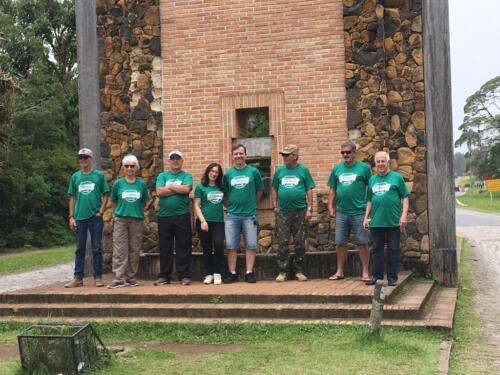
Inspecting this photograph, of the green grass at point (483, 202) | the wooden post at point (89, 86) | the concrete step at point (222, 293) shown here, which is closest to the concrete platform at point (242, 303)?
the concrete step at point (222, 293)

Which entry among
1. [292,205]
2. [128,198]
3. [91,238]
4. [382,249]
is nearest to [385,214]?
[382,249]

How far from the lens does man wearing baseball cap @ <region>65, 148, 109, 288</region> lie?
26.6 ft

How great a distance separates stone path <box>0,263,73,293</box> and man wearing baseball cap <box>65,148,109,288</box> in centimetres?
351

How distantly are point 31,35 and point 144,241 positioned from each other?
2149 cm

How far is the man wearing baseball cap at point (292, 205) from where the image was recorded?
797 cm

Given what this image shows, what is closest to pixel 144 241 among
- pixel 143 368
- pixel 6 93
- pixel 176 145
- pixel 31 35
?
pixel 176 145

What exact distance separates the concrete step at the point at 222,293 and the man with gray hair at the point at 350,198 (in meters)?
0.51

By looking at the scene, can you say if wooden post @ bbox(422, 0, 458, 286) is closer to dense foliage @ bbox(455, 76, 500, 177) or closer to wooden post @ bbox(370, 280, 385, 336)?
wooden post @ bbox(370, 280, 385, 336)

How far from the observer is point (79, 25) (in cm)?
989

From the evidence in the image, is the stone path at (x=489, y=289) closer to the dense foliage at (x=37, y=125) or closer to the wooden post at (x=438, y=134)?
the wooden post at (x=438, y=134)

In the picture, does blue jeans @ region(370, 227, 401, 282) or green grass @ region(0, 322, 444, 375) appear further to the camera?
blue jeans @ region(370, 227, 401, 282)

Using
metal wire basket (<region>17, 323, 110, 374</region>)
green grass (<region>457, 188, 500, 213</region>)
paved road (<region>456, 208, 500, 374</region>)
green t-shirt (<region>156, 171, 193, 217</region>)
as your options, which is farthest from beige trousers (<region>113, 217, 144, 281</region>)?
green grass (<region>457, 188, 500, 213</region>)

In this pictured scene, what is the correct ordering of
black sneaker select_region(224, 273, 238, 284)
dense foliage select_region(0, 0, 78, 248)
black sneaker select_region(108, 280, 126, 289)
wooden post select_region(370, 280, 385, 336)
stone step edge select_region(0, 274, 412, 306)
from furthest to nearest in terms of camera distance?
dense foliage select_region(0, 0, 78, 248) < black sneaker select_region(224, 273, 238, 284) < black sneaker select_region(108, 280, 126, 289) < stone step edge select_region(0, 274, 412, 306) < wooden post select_region(370, 280, 385, 336)

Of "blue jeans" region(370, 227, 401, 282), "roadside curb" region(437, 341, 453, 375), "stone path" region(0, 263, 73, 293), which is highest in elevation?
"blue jeans" region(370, 227, 401, 282)
